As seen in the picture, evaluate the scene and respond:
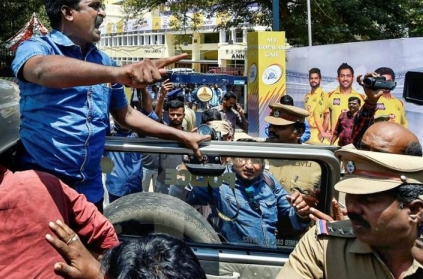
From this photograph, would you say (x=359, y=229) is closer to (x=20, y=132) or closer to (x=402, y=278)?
(x=402, y=278)

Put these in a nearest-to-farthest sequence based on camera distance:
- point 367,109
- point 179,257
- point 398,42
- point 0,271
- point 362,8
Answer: point 179,257 → point 0,271 → point 367,109 → point 398,42 → point 362,8

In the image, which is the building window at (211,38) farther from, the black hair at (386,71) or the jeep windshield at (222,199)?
the jeep windshield at (222,199)

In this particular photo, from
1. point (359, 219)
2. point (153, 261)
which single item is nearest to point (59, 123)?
point (153, 261)

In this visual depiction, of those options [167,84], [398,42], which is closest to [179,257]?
[167,84]

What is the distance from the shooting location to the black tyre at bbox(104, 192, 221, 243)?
2.55 metres

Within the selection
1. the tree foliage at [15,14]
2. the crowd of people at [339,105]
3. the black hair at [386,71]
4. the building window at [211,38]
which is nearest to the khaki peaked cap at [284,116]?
the crowd of people at [339,105]

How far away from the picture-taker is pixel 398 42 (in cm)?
874

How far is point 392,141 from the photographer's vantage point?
2.04m

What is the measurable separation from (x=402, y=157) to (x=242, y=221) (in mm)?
811

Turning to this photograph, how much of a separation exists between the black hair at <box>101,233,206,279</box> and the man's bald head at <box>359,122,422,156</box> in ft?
3.07

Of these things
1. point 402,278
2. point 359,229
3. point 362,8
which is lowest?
point 402,278

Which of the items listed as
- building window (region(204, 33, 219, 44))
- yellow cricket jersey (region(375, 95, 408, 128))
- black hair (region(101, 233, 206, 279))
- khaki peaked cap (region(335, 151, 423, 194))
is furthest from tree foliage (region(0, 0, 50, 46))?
building window (region(204, 33, 219, 44))

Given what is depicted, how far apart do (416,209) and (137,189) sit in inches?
53.4

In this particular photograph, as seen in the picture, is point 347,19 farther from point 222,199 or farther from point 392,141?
point 392,141
